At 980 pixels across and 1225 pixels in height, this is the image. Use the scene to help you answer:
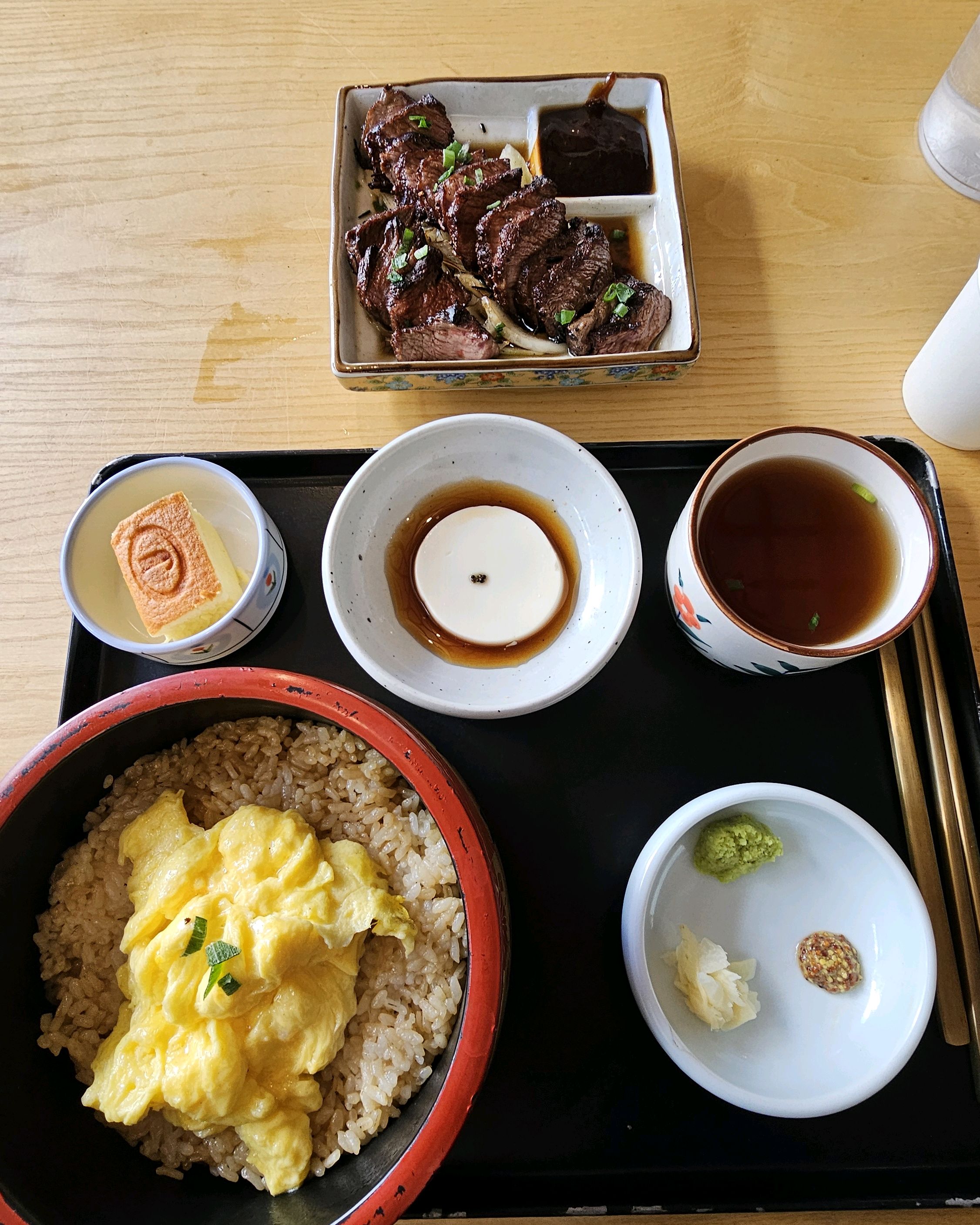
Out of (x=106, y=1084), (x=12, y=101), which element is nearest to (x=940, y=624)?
(x=106, y=1084)

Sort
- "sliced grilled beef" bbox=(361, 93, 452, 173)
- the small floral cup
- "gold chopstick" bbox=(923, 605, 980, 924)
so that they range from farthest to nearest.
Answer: "sliced grilled beef" bbox=(361, 93, 452, 173), "gold chopstick" bbox=(923, 605, 980, 924), the small floral cup

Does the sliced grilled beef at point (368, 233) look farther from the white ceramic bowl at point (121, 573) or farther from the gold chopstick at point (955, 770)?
the gold chopstick at point (955, 770)

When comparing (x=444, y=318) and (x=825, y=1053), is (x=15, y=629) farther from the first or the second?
(x=825, y=1053)

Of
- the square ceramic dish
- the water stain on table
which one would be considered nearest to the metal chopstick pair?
the square ceramic dish

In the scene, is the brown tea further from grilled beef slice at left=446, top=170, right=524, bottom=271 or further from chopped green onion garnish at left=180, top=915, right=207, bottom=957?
chopped green onion garnish at left=180, top=915, right=207, bottom=957

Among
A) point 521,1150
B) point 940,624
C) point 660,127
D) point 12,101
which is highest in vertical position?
point 660,127

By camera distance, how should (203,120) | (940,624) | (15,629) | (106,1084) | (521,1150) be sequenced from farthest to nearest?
1. (203,120)
2. (15,629)
3. (940,624)
4. (521,1150)
5. (106,1084)

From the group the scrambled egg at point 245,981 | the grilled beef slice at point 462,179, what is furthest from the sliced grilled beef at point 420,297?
the scrambled egg at point 245,981
